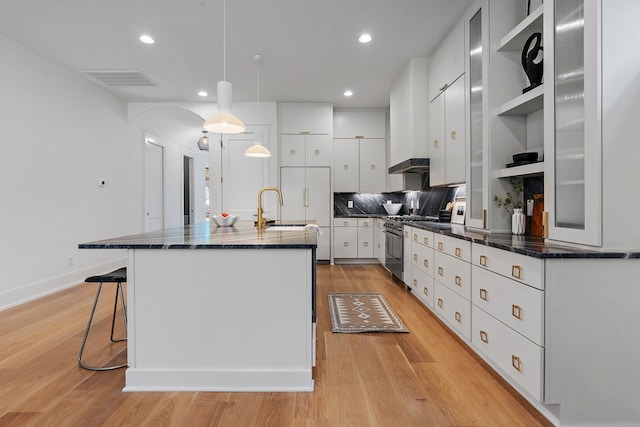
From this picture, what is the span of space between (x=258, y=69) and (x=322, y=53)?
37.6 inches

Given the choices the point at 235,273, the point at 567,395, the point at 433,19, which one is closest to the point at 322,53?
the point at 433,19

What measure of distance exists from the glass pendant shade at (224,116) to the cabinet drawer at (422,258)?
6.95 ft

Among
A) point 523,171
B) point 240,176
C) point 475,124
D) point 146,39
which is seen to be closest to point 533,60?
point 475,124

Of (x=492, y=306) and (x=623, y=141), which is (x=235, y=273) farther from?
(x=623, y=141)

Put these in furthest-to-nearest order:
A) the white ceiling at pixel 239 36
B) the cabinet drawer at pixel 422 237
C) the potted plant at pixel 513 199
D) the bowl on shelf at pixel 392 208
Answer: the bowl on shelf at pixel 392 208
the cabinet drawer at pixel 422 237
the white ceiling at pixel 239 36
the potted plant at pixel 513 199

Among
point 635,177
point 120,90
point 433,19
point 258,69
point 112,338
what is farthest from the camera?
point 120,90

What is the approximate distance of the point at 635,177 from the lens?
160cm

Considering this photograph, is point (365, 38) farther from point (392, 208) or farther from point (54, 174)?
point (54, 174)

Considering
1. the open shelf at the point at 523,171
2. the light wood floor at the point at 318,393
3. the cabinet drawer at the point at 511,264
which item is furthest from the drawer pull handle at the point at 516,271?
the open shelf at the point at 523,171

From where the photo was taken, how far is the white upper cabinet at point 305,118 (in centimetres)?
595

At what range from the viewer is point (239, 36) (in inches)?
142

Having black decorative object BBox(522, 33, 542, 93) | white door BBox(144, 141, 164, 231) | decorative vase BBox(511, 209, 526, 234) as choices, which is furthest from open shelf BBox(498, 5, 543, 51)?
white door BBox(144, 141, 164, 231)

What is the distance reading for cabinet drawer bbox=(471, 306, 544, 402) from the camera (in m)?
1.66

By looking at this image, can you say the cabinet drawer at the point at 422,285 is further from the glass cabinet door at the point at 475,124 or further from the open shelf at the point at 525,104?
the open shelf at the point at 525,104
